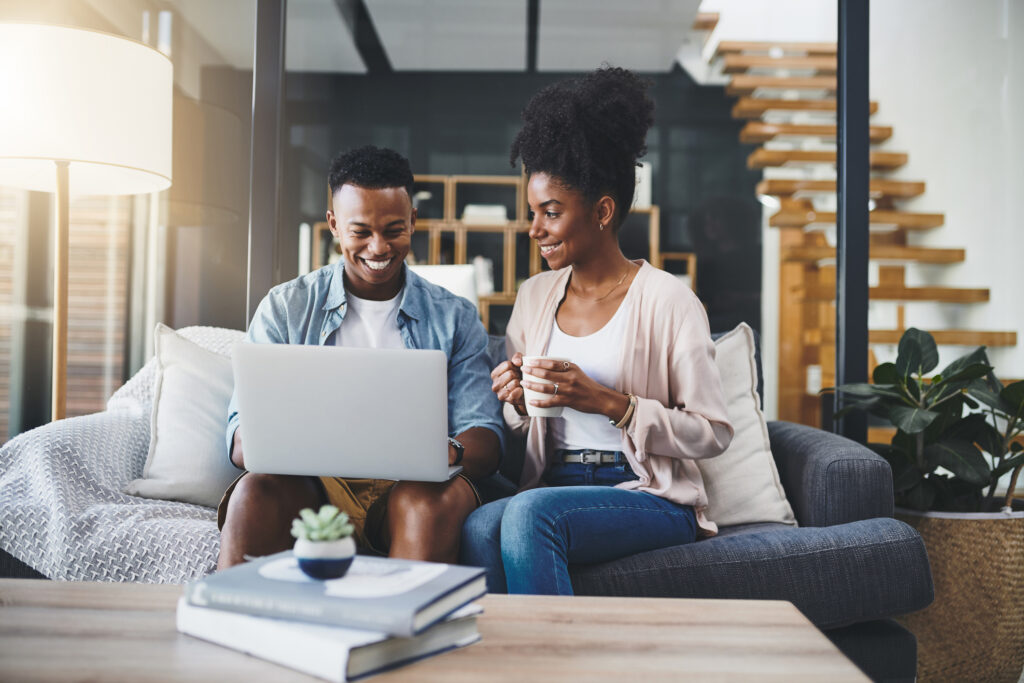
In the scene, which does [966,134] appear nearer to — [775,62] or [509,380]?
[775,62]

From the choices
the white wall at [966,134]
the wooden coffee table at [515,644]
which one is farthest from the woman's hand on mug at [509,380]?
the white wall at [966,134]

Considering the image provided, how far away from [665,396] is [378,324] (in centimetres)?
60

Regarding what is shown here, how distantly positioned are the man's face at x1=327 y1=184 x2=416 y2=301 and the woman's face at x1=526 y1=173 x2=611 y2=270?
0.26 m

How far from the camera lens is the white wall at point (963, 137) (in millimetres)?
2775

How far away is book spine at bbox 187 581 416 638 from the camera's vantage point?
72cm

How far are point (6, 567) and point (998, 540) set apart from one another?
1.95 m

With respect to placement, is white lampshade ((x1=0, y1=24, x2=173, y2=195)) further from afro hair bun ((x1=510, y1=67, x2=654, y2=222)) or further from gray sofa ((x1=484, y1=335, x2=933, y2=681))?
gray sofa ((x1=484, y1=335, x2=933, y2=681))

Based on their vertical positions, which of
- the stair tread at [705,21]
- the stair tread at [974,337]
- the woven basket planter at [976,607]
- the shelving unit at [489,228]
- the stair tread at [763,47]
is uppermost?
the stair tread at [705,21]

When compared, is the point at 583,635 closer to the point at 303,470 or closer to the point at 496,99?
the point at 303,470

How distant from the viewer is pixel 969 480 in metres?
1.78

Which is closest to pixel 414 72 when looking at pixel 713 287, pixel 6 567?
pixel 713 287

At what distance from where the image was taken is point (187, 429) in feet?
5.60

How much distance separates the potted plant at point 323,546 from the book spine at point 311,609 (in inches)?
2.0

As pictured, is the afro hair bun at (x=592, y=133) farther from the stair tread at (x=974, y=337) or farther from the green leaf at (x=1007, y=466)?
the stair tread at (x=974, y=337)
